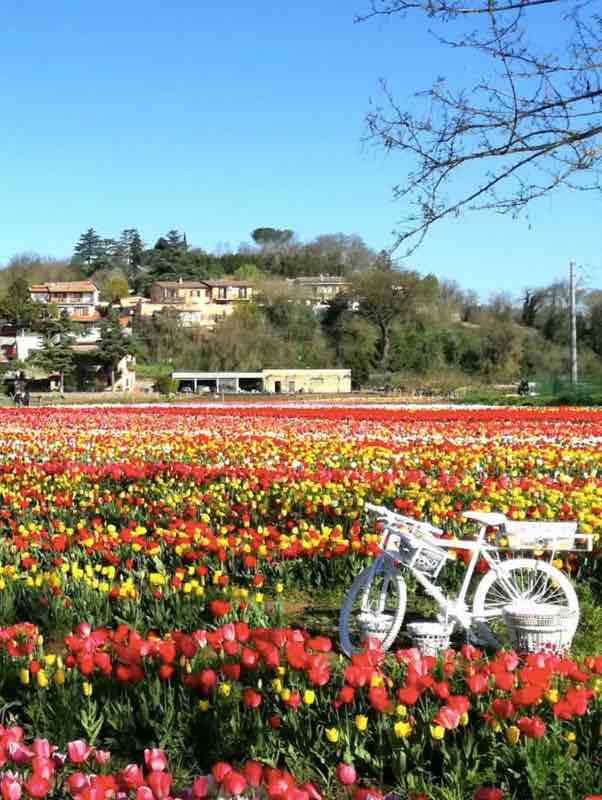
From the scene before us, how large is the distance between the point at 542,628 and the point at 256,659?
1.38 meters

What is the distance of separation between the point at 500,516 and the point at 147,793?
239 cm

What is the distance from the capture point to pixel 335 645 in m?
5.15

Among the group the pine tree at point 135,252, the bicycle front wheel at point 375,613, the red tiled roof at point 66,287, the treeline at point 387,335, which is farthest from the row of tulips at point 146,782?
the pine tree at point 135,252

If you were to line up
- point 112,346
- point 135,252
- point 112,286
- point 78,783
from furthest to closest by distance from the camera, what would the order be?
point 135,252 < point 112,286 < point 112,346 < point 78,783

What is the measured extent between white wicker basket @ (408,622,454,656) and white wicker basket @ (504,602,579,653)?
0.99 ft

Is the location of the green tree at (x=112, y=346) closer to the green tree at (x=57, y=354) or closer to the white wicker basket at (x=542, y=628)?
the green tree at (x=57, y=354)

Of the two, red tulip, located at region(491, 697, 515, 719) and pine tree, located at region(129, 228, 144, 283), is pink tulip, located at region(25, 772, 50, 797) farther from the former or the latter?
pine tree, located at region(129, 228, 144, 283)

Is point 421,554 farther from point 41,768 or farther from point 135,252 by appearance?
point 135,252

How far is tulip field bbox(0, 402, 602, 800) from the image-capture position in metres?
3.23

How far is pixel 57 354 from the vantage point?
209ft

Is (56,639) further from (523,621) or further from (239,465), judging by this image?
(239,465)

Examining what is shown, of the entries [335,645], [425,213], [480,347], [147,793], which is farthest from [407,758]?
[480,347]

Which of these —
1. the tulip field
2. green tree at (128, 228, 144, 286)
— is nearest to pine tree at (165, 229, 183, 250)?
green tree at (128, 228, 144, 286)

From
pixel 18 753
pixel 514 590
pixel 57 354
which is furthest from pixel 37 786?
pixel 57 354
